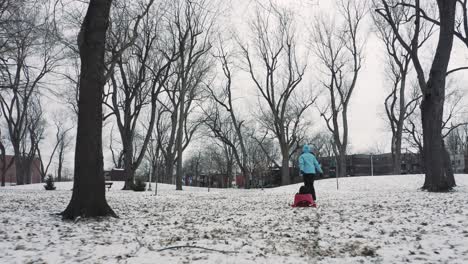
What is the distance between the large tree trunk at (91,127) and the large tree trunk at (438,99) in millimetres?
10524

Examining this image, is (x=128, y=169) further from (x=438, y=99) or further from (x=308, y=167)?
(x=438, y=99)

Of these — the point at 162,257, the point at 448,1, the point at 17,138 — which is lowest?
the point at 162,257

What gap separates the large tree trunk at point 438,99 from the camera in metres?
12.9

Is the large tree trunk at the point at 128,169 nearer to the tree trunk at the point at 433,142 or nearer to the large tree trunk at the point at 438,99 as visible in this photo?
the tree trunk at the point at 433,142

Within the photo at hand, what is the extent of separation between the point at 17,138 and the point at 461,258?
120ft

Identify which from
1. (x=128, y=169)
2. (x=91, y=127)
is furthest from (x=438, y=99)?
(x=128, y=169)

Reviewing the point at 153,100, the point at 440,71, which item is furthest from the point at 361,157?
the point at 440,71

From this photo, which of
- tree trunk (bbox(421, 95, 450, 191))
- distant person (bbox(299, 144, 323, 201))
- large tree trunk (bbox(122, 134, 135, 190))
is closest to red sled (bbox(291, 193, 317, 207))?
distant person (bbox(299, 144, 323, 201))

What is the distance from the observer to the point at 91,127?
777 centimetres

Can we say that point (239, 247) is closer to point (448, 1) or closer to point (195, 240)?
point (195, 240)

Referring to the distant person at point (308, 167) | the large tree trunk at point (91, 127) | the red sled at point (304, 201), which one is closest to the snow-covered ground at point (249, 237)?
the large tree trunk at point (91, 127)

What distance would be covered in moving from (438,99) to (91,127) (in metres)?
11.2

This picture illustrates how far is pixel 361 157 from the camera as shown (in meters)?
86.1

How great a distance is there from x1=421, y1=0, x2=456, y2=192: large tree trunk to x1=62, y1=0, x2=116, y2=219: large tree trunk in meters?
10.5
